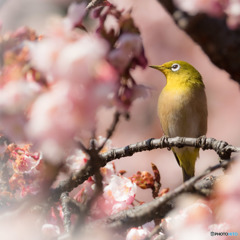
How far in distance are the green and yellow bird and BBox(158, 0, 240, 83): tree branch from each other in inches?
19.8

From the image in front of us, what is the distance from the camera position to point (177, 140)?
0.51m

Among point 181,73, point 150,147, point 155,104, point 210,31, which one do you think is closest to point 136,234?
point 150,147

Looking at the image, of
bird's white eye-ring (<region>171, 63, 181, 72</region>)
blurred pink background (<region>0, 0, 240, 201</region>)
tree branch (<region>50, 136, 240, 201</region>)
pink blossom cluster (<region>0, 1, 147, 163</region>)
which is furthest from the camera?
blurred pink background (<region>0, 0, 240, 201</region>)

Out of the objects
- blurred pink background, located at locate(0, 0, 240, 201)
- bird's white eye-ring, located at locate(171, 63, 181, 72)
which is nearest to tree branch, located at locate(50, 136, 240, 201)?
bird's white eye-ring, located at locate(171, 63, 181, 72)

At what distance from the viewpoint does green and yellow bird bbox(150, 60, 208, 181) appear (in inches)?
34.3

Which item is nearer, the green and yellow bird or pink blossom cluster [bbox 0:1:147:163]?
pink blossom cluster [bbox 0:1:147:163]

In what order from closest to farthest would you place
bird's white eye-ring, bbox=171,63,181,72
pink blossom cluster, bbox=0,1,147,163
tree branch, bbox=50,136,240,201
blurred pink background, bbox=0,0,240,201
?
pink blossom cluster, bbox=0,1,147,163 < tree branch, bbox=50,136,240,201 < bird's white eye-ring, bbox=171,63,181,72 < blurred pink background, bbox=0,0,240,201

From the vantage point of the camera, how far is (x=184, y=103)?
0.91 m

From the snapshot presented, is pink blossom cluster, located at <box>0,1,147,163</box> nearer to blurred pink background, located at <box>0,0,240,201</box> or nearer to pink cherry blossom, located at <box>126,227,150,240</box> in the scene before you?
pink cherry blossom, located at <box>126,227,150,240</box>

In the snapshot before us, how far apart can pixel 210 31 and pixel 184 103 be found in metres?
0.61

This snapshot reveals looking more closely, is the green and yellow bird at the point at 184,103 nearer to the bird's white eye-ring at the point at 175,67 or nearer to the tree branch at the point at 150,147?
the bird's white eye-ring at the point at 175,67

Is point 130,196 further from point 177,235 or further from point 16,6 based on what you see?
point 16,6

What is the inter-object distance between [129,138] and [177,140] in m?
0.91

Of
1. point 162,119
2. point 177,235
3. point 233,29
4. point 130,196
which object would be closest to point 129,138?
point 162,119
